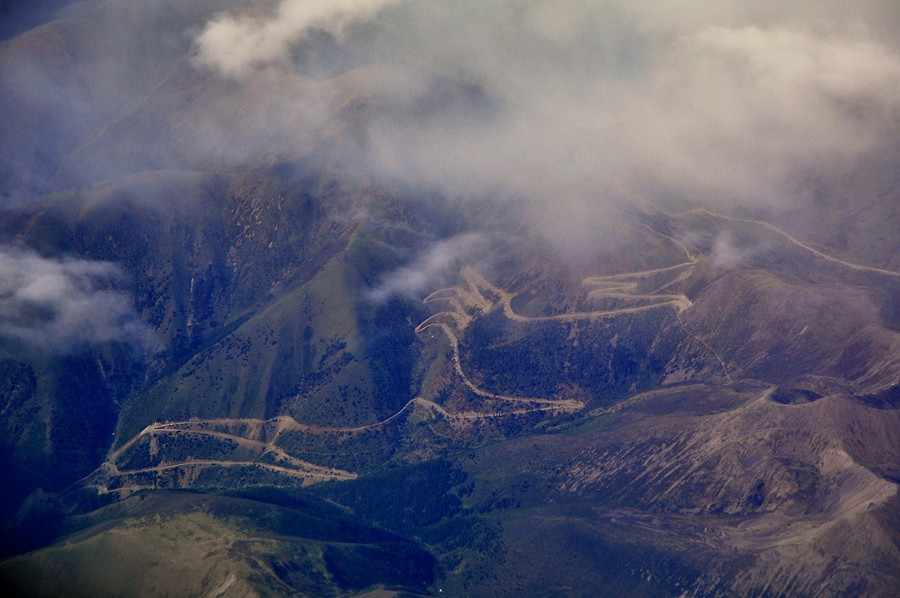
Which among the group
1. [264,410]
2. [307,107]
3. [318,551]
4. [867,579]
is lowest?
[867,579]

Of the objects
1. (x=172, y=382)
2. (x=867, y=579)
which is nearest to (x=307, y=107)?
(x=172, y=382)

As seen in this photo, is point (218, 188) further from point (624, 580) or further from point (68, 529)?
point (624, 580)

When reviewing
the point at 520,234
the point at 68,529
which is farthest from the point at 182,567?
the point at 520,234

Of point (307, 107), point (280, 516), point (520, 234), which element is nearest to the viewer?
point (280, 516)

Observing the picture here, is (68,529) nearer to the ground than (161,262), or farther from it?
nearer to the ground

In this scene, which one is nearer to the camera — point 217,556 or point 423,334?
point 217,556

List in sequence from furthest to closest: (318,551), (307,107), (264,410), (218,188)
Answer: (307,107) < (218,188) < (264,410) < (318,551)

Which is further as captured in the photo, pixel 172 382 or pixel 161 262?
pixel 161 262

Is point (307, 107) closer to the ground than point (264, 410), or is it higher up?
higher up

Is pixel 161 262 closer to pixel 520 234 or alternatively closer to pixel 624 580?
pixel 520 234
